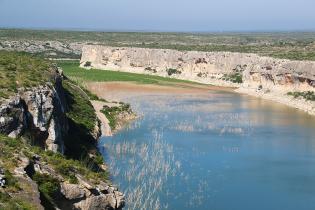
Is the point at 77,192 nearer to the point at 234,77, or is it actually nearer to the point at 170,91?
the point at 170,91

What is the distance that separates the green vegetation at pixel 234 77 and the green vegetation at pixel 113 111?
2995cm

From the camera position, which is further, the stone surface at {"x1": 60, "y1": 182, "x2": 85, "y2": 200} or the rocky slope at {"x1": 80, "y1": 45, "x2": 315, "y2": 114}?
the rocky slope at {"x1": 80, "y1": 45, "x2": 315, "y2": 114}

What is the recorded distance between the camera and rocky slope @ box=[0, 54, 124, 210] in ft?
50.0

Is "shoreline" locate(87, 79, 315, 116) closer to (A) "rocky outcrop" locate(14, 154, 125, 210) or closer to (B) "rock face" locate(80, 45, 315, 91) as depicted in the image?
(B) "rock face" locate(80, 45, 315, 91)

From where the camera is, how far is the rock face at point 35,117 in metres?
22.7

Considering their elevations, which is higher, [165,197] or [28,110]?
[28,110]

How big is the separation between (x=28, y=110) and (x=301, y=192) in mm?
12652

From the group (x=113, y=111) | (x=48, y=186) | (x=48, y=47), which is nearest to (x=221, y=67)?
(x=113, y=111)

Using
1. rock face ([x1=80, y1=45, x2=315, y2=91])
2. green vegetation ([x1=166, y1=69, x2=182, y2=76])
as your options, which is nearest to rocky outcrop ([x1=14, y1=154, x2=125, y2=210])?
rock face ([x1=80, y1=45, x2=315, y2=91])

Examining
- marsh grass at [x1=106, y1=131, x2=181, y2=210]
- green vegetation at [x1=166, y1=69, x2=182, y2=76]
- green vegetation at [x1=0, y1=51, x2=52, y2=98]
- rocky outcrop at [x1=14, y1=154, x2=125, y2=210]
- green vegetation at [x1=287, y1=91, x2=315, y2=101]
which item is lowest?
green vegetation at [x1=166, y1=69, x2=182, y2=76]

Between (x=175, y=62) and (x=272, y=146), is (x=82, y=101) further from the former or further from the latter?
(x=175, y=62)

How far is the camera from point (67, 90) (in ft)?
151

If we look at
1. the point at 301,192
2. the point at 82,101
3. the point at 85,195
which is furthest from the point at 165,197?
the point at 82,101

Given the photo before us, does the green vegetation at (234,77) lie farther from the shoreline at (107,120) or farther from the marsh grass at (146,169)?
the marsh grass at (146,169)
